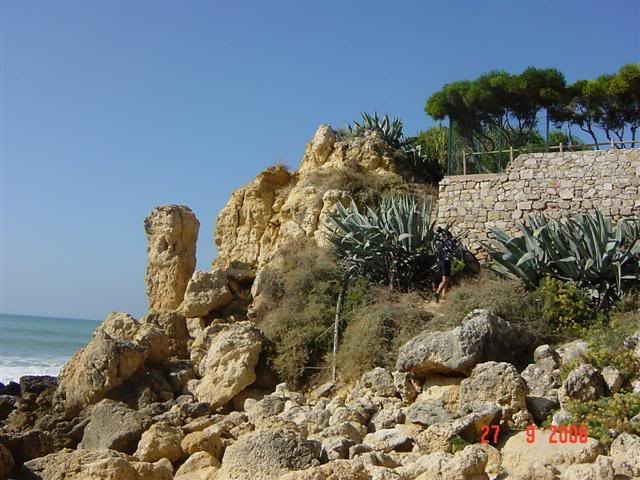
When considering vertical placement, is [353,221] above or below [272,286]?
above

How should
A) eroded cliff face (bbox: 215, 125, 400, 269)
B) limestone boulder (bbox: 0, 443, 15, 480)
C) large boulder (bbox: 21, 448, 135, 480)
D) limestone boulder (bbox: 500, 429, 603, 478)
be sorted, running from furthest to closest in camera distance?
eroded cliff face (bbox: 215, 125, 400, 269) → limestone boulder (bbox: 0, 443, 15, 480) → large boulder (bbox: 21, 448, 135, 480) → limestone boulder (bbox: 500, 429, 603, 478)

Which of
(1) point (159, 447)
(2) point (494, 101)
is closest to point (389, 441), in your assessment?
(1) point (159, 447)

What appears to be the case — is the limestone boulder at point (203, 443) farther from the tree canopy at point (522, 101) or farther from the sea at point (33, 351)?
the sea at point (33, 351)

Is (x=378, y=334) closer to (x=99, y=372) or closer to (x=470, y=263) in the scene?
(x=470, y=263)

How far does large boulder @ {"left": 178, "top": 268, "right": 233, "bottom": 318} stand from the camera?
15422mm

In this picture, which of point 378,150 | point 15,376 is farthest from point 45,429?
point 15,376

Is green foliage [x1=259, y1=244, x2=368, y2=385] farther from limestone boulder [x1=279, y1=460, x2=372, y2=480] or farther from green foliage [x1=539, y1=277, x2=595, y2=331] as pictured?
limestone boulder [x1=279, y1=460, x2=372, y2=480]

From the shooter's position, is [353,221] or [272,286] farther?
[272,286]

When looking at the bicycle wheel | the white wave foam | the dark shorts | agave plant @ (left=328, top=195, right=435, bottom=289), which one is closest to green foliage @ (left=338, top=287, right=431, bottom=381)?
the dark shorts

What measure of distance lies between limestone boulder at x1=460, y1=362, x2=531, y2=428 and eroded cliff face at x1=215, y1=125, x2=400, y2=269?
7862 millimetres

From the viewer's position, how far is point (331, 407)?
34.1ft

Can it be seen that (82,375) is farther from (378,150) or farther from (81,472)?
(378,150)

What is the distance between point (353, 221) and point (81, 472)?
7638 millimetres
